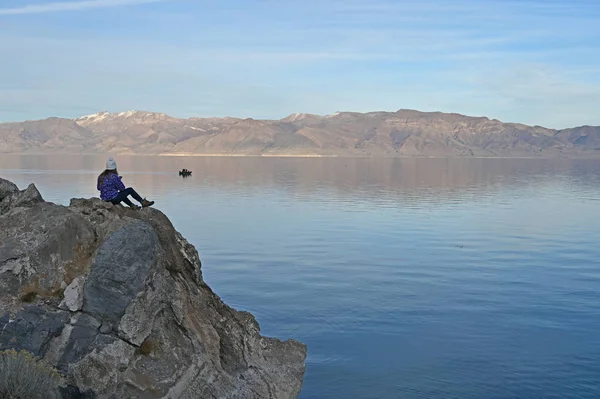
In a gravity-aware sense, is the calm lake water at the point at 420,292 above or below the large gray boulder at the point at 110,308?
below

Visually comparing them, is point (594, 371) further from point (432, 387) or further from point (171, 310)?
point (171, 310)

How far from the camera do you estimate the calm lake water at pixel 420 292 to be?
18.5 metres

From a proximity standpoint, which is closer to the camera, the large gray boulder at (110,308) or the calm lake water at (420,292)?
the large gray boulder at (110,308)

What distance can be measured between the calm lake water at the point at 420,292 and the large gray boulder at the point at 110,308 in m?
4.33

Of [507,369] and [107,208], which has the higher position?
[107,208]

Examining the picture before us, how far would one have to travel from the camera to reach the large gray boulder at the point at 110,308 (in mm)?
12328

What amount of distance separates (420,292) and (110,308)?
1731cm

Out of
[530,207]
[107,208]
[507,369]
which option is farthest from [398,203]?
[107,208]

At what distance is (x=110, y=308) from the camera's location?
41.5ft

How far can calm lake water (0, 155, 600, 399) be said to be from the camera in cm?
1850

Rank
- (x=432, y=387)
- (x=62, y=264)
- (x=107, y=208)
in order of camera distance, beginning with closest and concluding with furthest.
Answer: (x=62, y=264), (x=107, y=208), (x=432, y=387)

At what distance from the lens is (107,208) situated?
→ 14617mm

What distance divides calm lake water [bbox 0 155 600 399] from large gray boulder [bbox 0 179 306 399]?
170 inches

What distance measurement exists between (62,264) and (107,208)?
181 cm
